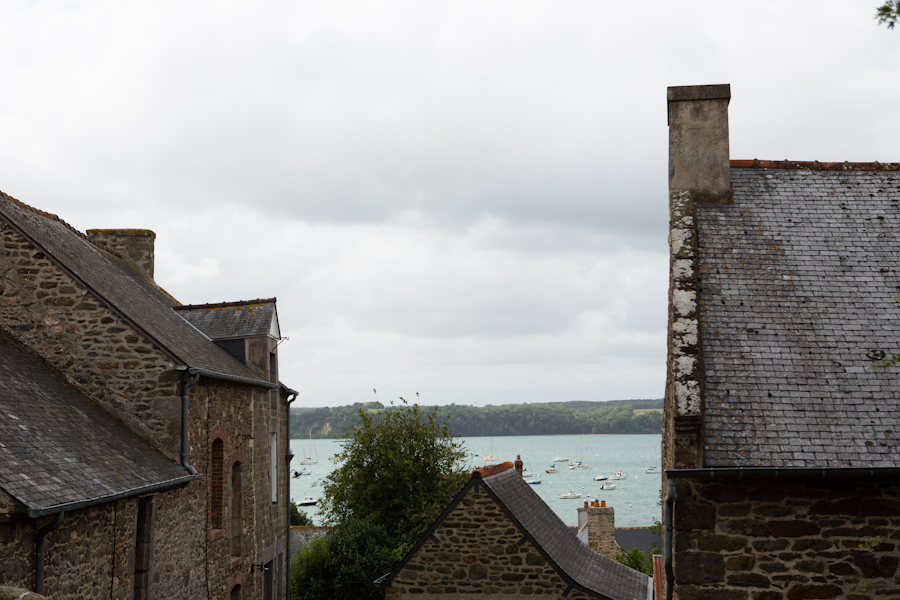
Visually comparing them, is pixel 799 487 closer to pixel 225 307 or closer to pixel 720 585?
pixel 720 585

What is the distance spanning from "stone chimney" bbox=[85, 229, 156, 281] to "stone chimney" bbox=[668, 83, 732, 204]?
44.5 feet

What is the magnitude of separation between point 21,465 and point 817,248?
32.2 feet

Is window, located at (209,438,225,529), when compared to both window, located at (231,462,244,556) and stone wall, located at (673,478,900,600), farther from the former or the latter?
stone wall, located at (673,478,900,600)

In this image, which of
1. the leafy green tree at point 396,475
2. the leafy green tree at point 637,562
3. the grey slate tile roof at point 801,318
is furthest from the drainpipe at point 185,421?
the leafy green tree at point 637,562

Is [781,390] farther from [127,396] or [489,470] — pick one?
[127,396]

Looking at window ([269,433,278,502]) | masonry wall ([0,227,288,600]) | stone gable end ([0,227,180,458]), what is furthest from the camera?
window ([269,433,278,502])

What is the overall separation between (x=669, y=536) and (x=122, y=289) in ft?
38.1

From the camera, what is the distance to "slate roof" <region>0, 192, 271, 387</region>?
487 inches

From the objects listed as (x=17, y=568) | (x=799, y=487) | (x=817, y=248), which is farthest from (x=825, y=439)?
(x=17, y=568)

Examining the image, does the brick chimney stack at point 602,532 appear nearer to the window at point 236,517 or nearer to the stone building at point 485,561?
the stone building at point 485,561

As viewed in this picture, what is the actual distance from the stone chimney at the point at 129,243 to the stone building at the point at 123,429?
6cm

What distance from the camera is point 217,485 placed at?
47.1 ft

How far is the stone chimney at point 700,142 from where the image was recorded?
10242 millimetres

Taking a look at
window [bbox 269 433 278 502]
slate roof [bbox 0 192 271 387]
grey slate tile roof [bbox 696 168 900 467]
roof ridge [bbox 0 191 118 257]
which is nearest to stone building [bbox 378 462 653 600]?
slate roof [bbox 0 192 271 387]
